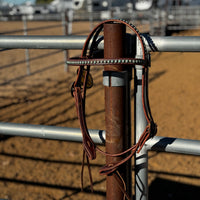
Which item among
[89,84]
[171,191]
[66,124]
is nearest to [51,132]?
[89,84]

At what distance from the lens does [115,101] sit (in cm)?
95

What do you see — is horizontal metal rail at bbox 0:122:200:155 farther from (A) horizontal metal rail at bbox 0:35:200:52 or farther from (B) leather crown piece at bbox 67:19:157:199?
(A) horizontal metal rail at bbox 0:35:200:52

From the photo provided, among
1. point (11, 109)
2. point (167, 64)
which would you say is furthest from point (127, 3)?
point (11, 109)

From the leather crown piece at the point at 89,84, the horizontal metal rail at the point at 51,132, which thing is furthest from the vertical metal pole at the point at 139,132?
the horizontal metal rail at the point at 51,132

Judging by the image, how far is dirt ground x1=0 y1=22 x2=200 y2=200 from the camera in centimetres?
260

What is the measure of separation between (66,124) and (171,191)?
1811 millimetres

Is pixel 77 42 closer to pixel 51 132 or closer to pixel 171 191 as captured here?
pixel 51 132

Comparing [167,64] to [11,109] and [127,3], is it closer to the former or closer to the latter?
[11,109]

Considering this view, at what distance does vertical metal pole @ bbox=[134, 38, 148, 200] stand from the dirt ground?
1512 mm

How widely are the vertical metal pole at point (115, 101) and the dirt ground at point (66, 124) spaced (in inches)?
60.7

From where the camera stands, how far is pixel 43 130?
1.12 meters

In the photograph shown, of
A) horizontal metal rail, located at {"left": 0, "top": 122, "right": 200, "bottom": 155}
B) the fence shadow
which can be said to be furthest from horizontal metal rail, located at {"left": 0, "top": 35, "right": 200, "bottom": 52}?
the fence shadow

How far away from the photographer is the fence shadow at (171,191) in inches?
98.5

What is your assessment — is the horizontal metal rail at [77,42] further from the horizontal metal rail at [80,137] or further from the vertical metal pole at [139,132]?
the horizontal metal rail at [80,137]
